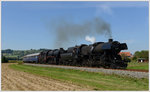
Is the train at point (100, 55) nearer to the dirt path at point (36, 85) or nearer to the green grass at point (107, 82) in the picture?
the green grass at point (107, 82)

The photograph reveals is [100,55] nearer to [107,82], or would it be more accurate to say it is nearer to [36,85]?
[107,82]

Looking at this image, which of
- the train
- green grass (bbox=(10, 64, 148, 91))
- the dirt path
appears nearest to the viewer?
the dirt path

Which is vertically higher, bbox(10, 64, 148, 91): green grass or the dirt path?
the dirt path

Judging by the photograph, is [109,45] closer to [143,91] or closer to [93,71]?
[93,71]

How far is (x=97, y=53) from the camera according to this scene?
98.0 feet

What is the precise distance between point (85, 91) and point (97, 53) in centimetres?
1823

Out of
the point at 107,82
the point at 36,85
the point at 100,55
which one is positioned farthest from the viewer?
the point at 100,55

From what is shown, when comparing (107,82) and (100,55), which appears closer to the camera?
(107,82)

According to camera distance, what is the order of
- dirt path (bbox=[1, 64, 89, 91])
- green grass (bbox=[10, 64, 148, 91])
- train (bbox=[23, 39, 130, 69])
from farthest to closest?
train (bbox=[23, 39, 130, 69])
green grass (bbox=[10, 64, 148, 91])
dirt path (bbox=[1, 64, 89, 91])

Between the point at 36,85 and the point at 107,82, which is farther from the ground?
the point at 36,85

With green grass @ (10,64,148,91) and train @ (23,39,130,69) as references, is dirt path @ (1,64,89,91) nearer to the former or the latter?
green grass @ (10,64,148,91)

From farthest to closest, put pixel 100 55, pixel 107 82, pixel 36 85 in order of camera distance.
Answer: pixel 100 55 → pixel 107 82 → pixel 36 85

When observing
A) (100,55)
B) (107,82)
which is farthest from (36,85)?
(100,55)

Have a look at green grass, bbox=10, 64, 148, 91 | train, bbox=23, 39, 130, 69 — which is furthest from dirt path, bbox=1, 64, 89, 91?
train, bbox=23, 39, 130, 69
